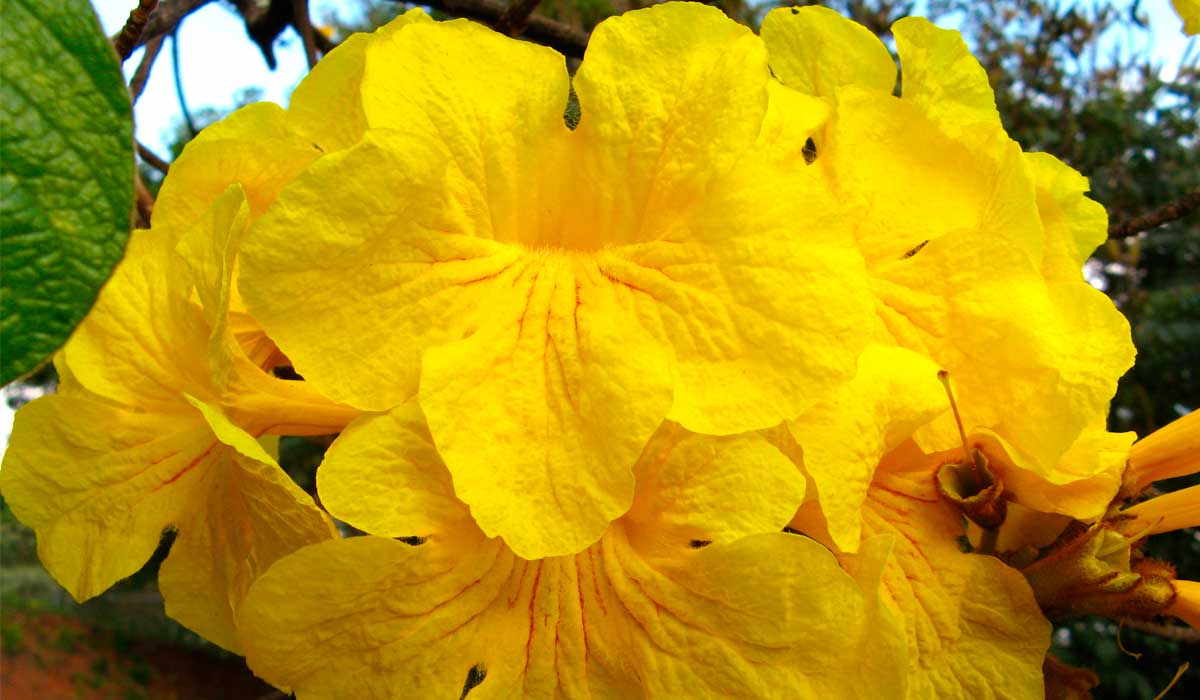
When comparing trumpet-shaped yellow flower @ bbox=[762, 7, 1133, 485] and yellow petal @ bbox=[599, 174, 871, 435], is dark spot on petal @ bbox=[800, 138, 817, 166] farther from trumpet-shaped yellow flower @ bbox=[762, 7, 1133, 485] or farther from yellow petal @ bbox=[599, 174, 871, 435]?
yellow petal @ bbox=[599, 174, 871, 435]

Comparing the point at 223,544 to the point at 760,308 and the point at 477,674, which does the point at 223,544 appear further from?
the point at 760,308

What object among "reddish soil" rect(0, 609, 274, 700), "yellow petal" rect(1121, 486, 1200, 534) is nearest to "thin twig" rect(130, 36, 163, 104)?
"yellow petal" rect(1121, 486, 1200, 534)

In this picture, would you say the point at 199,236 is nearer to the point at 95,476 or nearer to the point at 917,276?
the point at 95,476

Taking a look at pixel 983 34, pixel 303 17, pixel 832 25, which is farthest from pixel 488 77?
pixel 983 34

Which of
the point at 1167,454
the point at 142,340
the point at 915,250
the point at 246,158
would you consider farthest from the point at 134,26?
the point at 1167,454

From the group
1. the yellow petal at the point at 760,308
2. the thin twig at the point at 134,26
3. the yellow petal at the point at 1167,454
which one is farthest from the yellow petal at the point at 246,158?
the yellow petal at the point at 1167,454

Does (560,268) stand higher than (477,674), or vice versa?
(560,268)

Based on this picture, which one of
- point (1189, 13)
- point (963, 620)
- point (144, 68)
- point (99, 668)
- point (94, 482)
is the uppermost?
point (1189, 13)
